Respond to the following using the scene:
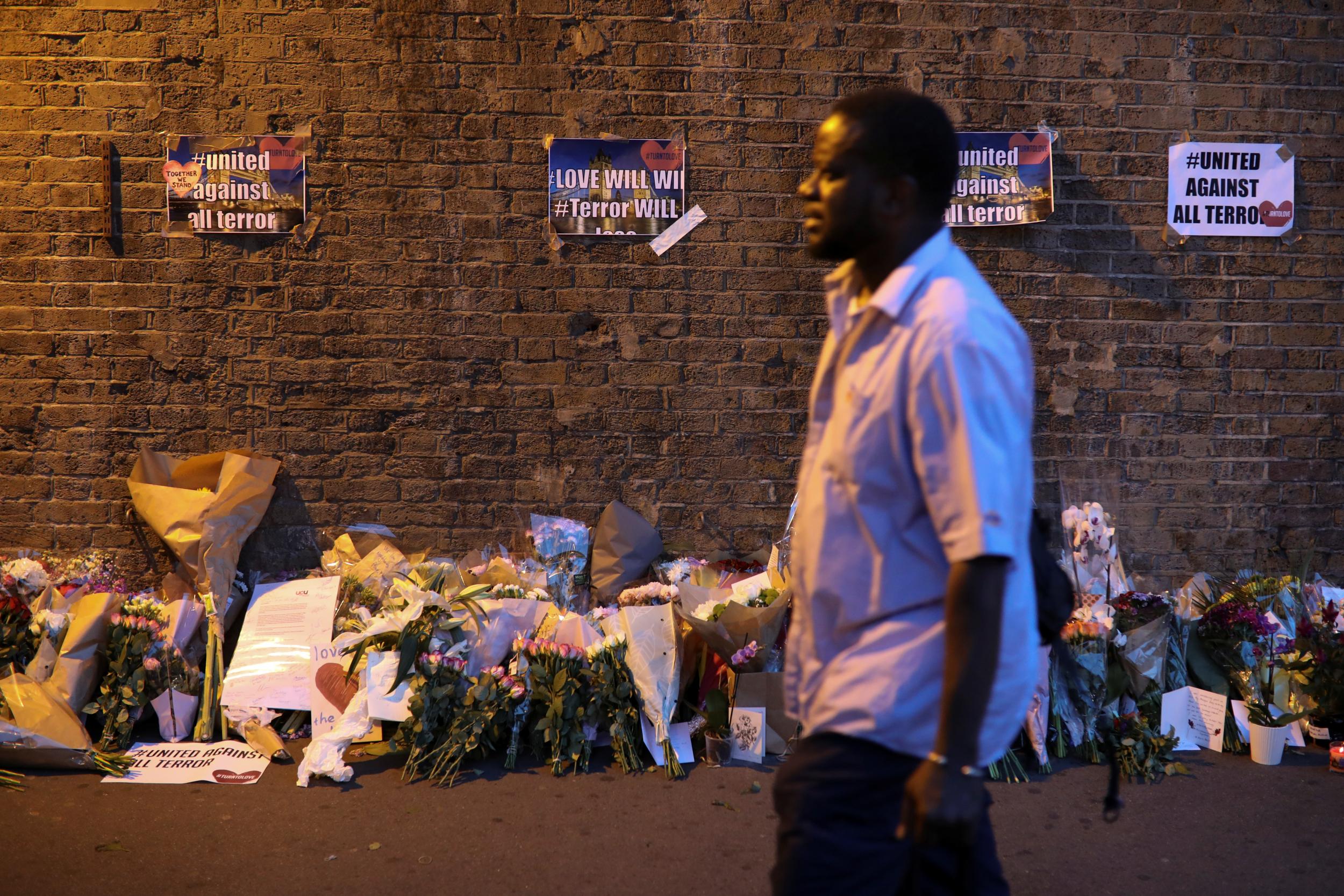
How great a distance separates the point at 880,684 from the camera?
62.8 inches

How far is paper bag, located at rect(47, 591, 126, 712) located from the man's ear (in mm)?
3939

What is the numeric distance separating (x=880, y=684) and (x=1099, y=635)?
3.09 meters

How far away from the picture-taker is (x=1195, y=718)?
4508 millimetres

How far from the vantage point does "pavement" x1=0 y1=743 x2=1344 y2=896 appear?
10.8 feet

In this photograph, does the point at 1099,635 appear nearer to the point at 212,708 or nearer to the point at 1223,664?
the point at 1223,664

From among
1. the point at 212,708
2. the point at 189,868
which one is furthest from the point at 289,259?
the point at 189,868

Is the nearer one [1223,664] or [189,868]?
[189,868]

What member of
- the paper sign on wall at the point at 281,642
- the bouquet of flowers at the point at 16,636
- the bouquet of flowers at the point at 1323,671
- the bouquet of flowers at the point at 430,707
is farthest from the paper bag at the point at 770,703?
the bouquet of flowers at the point at 16,636

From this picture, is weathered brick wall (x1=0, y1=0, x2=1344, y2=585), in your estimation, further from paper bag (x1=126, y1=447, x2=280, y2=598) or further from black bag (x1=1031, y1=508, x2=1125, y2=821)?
black bag (x1=1031, y1=508, x2=1125, y2=821)

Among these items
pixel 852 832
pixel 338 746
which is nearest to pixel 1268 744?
pixel 852 832

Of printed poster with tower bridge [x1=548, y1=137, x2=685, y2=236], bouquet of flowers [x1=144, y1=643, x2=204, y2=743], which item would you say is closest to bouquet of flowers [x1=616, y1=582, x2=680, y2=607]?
printed poster with tower bridge [x1=548, y1=137, x2=685, y2=236]

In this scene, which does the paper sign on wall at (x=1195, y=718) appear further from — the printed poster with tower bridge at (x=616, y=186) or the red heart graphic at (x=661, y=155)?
the red heart graphic at (x=661, y=155)

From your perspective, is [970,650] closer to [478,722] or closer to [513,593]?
[478,722]

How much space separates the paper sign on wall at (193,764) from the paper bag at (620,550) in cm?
166
